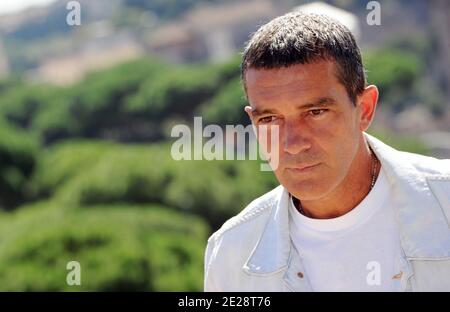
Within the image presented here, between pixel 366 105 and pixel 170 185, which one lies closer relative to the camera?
pixel 366 105

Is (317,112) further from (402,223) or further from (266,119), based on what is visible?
(402,223)

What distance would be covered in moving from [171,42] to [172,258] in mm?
37118

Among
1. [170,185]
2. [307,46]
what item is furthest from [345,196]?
[170,185]

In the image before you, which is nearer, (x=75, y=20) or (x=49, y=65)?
(x=75, y=20)

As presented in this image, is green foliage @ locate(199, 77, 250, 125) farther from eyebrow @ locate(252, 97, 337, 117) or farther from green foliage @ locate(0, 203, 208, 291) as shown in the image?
A: eyebrow @ locate(252, 97, 337, 117)

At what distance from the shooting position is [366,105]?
154cm

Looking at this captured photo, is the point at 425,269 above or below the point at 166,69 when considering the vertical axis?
below

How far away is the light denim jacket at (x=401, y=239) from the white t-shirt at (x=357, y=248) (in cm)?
2

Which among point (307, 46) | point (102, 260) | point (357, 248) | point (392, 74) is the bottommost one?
→ point (102, 260)

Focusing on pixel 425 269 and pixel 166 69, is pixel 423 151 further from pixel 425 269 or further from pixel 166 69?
pixel 425 269

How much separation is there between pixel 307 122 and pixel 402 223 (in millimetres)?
224

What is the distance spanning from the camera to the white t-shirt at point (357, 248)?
1.41 meters

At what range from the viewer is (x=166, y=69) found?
2647cm
